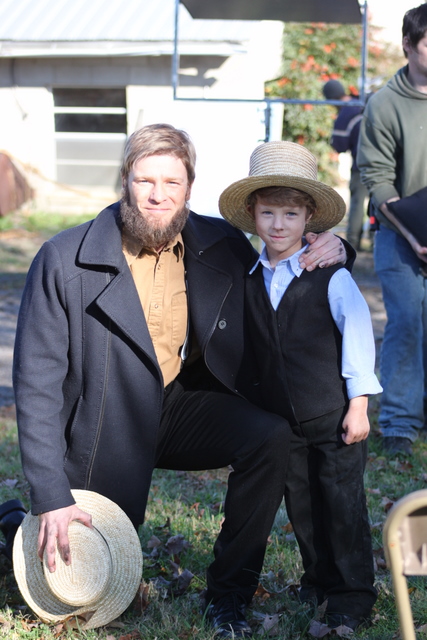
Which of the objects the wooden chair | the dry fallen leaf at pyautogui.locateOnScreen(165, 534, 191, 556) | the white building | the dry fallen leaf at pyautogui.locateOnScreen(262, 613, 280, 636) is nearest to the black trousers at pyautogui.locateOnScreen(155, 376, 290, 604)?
the dry fallen leaf at pyautogui.locateOnScreen(262, 613, 280, 636)

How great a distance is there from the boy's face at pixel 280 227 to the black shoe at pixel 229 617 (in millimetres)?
1261

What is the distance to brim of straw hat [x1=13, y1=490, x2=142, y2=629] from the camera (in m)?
3.11

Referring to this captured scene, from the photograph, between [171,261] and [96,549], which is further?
[171,261]

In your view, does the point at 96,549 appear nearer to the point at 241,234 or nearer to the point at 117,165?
the point at 241,234

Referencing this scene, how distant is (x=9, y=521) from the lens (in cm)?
363

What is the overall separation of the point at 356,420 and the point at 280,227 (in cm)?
75

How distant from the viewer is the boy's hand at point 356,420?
9.94 ft

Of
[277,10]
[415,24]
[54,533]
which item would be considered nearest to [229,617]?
[54,533]

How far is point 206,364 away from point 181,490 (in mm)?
1454

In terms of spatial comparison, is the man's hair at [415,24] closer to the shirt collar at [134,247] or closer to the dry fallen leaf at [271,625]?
the shirt collar at [134,247]

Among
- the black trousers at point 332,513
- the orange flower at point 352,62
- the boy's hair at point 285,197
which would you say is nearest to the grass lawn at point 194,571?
the black trousers at point 332,513

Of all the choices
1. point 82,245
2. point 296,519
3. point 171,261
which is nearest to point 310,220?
point 171,261

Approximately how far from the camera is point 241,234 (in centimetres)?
362

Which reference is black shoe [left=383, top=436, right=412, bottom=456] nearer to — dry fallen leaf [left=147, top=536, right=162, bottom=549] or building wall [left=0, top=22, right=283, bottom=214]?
dry fallen leaf [left=147, top=536, right=162, bottom=549]
